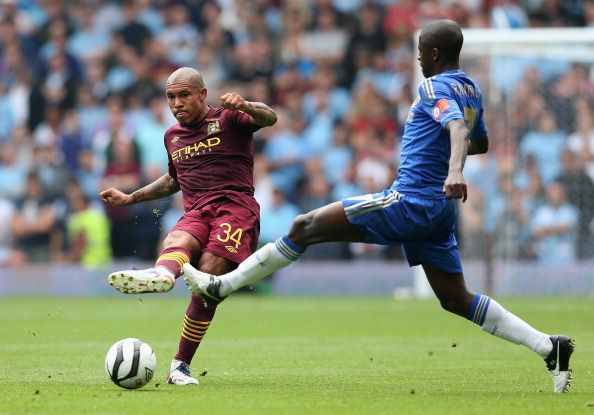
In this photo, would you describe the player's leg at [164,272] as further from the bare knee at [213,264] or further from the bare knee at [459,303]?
the bare knee at [459,303]

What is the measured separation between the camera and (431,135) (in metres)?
8.61

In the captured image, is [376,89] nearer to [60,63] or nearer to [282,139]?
[282,139]

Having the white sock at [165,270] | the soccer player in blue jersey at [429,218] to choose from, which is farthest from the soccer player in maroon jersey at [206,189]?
the soccer player in blue jersey at [429,218]

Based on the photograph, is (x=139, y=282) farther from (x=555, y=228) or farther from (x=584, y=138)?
(x=584, y=138)

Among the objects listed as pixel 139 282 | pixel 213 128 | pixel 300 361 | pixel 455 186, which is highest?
pixel 213 128

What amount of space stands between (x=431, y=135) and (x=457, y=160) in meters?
0.62

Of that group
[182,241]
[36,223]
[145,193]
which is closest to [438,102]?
[182,241]

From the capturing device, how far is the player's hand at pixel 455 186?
786 centimetres

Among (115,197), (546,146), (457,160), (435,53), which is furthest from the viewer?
(546,146)

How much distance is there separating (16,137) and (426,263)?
1647 centimetres

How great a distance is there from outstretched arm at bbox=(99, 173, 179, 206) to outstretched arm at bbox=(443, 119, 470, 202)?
105 inches

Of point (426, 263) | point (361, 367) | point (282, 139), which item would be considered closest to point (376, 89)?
point (282, 139)

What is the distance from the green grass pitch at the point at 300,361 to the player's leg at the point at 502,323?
0.22m

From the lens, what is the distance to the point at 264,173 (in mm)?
22391
